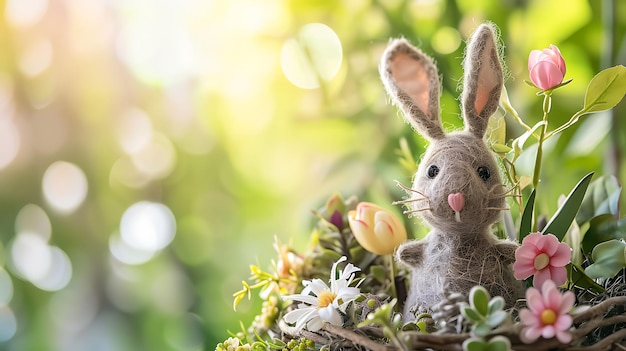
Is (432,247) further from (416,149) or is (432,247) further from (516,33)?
(516,33)

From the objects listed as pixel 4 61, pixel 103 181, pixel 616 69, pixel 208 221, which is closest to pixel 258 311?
pixel 208 221

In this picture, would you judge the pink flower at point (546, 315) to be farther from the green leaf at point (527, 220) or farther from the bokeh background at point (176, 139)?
the bokeh background at point (176, 139)

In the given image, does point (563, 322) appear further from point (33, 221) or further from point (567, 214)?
point (33, 221)

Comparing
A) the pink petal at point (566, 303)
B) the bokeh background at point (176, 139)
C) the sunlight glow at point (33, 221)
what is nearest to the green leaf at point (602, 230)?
the pink petal at point (566, 303)

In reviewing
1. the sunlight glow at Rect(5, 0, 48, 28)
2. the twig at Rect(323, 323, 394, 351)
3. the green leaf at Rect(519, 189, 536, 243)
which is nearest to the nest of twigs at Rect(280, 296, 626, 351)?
the twig at Rect(323, 323, 394, 351)

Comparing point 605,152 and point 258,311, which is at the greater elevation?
point 605,152

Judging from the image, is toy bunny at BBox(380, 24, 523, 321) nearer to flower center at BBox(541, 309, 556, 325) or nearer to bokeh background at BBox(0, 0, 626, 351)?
flower center at BBox(541, 309, 556, 325)

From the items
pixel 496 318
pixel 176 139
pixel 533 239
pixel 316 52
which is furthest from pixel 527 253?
pixel 176 139
